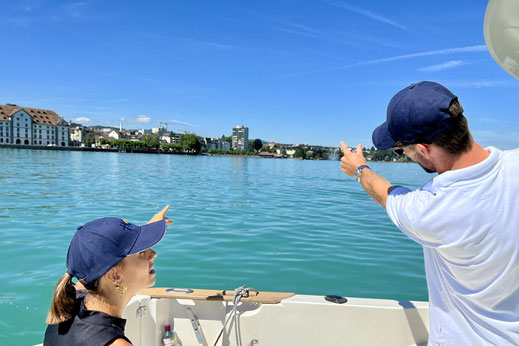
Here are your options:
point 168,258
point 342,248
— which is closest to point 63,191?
point 168,258

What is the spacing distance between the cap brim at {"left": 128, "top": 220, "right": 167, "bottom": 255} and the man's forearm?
3.50 feet

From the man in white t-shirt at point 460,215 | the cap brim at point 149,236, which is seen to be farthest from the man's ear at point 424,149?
the cap brim at point 149,236

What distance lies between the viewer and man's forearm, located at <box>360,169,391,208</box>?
5.68 ft

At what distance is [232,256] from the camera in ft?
26.4

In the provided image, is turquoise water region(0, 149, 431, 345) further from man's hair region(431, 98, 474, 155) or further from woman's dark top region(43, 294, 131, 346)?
man's hair region(431, 98, 474, 155)

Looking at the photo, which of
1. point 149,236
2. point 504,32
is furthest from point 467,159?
point 149,236

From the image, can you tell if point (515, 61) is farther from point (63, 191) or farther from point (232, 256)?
point (63, 191)

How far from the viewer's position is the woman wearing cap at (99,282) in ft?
5.06

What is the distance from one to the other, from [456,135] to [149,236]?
4.92 ft

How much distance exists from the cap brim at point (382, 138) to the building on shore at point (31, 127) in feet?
396

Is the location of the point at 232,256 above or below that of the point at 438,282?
below

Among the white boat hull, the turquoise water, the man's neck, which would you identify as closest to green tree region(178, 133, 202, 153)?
the turquoise water

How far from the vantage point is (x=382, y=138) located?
6.01 ft

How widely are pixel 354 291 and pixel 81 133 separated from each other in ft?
521
